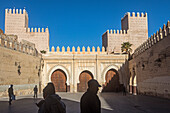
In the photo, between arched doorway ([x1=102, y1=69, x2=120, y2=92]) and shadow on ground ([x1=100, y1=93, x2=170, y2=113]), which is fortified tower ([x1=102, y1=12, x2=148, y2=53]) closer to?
arched doorway ([x1=102, y1=69, x2=120, y2=92])

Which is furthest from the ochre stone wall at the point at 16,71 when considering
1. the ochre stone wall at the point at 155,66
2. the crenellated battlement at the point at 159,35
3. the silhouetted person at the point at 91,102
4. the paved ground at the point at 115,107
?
the silhouetted person at the point at 91,102

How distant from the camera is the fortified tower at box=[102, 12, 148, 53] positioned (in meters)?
29.1

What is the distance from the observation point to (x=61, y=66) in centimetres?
1875

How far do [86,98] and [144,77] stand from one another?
12413mm

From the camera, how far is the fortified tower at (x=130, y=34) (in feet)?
95.6

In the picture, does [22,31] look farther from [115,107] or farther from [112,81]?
[115,107]

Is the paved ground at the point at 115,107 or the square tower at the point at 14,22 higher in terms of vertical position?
the square tower at the point at 14,22

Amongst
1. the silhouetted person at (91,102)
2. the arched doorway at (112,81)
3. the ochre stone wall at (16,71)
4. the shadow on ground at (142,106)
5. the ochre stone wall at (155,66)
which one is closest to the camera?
the silhouetted person at (91,102)

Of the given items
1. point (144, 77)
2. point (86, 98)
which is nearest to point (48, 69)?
point (144, 77)

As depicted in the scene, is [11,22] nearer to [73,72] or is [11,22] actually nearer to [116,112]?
[73,72]

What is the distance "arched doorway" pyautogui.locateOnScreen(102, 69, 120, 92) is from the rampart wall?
6610 mm

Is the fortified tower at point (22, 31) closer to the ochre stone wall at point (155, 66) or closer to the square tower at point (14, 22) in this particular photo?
the square tower at point (14, 22)

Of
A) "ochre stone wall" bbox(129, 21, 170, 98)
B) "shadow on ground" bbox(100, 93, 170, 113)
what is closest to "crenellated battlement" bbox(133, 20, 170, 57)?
"ochre stone wall" bbox(129, 21, 170, 98)

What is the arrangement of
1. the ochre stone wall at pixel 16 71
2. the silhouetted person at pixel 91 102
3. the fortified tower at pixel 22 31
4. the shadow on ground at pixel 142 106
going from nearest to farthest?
the silhouetted person at pixel 91 102, the shadow on ground at pixel 142 106, the ochre stone wall at pixel 16 71, the fortified tower at pixel 22 31
